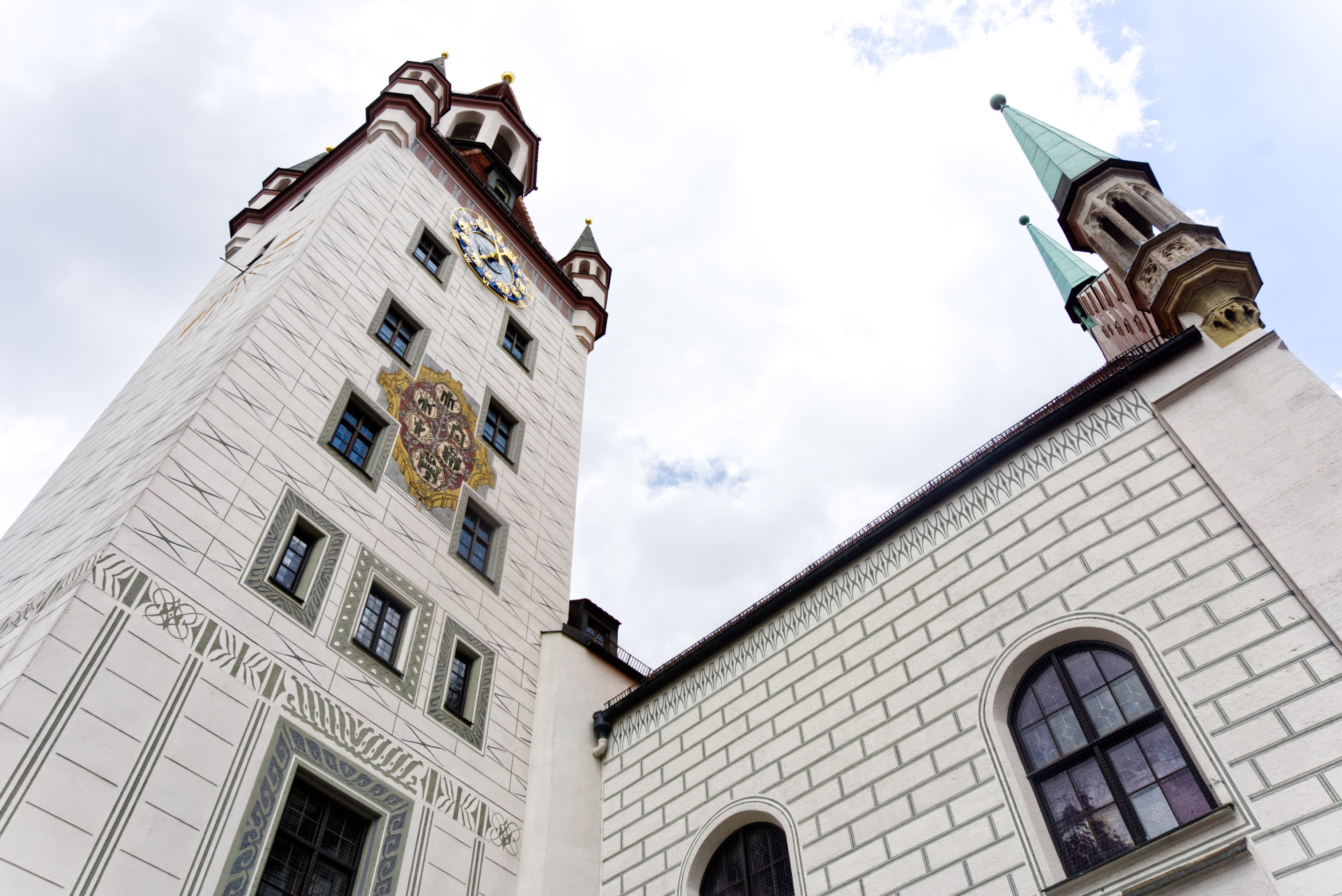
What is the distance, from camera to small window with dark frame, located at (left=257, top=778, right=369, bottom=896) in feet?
29.0

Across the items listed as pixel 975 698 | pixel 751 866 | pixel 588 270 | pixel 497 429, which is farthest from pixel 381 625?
pixel 588 270

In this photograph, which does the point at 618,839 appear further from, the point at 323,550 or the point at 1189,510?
the point at 1189,510

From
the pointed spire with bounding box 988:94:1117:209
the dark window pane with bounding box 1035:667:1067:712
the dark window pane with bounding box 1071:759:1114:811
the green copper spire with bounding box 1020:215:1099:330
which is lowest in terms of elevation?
the dark window pane with bounding box 1071:759:1114:811

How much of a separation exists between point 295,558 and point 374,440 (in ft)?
8.72

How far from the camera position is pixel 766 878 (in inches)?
389

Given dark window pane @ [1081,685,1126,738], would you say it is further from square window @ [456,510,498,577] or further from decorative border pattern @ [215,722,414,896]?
square window @ [456,510,498,577]

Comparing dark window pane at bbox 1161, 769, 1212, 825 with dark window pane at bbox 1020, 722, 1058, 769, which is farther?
dark window pane at bbox 1020, 722, 1058, 769

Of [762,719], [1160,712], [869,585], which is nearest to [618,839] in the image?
[762,719]

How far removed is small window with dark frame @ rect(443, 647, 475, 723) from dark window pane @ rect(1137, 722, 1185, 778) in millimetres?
7290

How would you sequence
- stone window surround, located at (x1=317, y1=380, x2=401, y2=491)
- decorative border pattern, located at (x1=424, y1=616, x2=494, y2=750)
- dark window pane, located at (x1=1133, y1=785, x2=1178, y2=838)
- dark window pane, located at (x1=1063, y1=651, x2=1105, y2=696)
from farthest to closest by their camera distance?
stone window surround, located at (x1=317, y1=380, x2=401, y2=491), decorative border pattern, located at (x1=424, y1=616, x2=494, y2=750), dark window pane, located at (x1=1063, y1=651, x2=1105, y2=696), dark window pane, located at (x1=1133, y1=785, x2=1178, y2=838)

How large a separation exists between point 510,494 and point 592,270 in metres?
9.70

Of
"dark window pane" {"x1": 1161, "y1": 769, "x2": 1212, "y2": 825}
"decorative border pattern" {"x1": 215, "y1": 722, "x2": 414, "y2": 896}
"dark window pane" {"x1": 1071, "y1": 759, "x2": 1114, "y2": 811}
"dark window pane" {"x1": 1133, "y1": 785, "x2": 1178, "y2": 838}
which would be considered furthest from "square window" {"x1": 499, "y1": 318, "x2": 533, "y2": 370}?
"dark window pane" {"x1": 1161, "y1": 769, "x2": 1212, "y2": 825}

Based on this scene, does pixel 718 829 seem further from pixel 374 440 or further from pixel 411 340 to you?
pixel 411 340

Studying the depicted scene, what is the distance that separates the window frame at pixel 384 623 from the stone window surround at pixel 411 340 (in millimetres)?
3987
